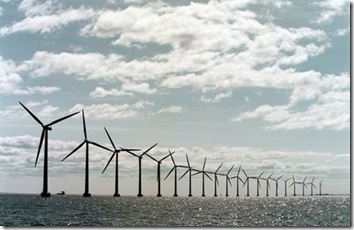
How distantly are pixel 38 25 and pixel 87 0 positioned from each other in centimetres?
173

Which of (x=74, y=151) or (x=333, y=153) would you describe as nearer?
(x=333, y=153)

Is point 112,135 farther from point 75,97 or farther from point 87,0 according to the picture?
point 87,0

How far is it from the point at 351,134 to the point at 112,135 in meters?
7.51

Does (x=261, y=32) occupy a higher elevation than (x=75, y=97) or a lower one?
higher

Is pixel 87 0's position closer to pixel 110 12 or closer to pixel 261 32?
pixel 110 12

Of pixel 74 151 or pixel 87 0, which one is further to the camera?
pixel 74 151

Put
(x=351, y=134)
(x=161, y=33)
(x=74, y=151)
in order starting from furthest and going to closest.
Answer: (x=74, y=151), (x=161, y=33), (x=351, y=134)

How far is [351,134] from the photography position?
2039 cm

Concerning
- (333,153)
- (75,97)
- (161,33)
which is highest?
(161,33)

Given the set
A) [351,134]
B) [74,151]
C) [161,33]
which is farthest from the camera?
[74,151]

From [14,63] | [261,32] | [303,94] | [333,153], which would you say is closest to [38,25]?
[14,63]

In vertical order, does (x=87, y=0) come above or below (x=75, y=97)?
above

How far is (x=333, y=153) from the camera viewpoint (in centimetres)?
2145

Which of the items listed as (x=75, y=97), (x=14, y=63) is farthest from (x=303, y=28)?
(x=14, y=63)
